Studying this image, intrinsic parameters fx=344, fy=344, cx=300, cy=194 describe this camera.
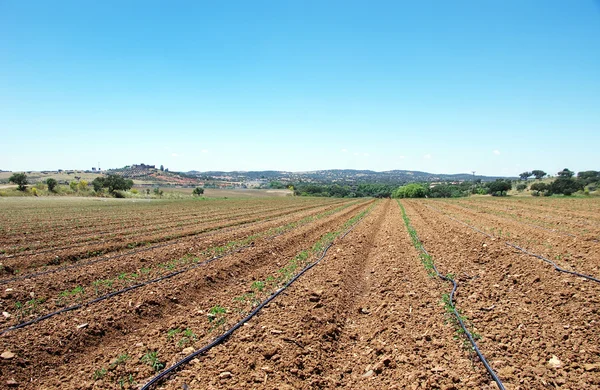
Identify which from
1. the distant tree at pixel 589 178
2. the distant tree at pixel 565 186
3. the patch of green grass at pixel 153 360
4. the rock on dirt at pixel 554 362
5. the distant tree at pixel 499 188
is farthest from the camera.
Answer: the distant tree at pixel 499 188

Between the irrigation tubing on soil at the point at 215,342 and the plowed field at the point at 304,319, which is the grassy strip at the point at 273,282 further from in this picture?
the irrigation tubing on soil at the point at 215,342

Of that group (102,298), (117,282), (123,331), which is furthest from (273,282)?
(117,282)

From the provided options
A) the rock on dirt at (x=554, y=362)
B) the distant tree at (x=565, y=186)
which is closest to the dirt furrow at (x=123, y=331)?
the rock on dirt at (x=554, y=362)

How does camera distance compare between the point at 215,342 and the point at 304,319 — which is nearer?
the point at 215,342

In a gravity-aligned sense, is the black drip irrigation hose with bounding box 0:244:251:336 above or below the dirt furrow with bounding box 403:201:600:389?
below

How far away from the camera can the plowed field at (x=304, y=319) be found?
15.6 feet

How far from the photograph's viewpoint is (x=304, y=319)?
642cm

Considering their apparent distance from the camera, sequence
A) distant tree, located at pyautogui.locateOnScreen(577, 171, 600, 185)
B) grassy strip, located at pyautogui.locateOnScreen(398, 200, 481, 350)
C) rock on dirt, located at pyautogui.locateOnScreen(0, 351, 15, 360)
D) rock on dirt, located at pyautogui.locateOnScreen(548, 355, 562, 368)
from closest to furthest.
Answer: rock on dirt, located at pyautogui.locateOnScreen(548, 355, 562, 368), rock on dirt, located at pyautogui.locateOnScreen(0, 351, 15, 360), grassy strip, located at pyautogui.locateOnScreen(398, 200, 481, 350), distant tree, located at pyautogui.locateOnScreen(577, 171, 600, 185)

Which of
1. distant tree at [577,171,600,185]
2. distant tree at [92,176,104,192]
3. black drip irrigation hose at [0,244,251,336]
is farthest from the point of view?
distant tree at [577,171,600,185]

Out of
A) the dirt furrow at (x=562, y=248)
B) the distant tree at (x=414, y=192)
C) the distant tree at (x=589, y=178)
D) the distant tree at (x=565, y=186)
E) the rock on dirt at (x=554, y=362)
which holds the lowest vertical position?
the distant tree at (x=414, y=192)

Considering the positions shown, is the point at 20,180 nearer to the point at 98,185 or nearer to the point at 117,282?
the point at 98,185

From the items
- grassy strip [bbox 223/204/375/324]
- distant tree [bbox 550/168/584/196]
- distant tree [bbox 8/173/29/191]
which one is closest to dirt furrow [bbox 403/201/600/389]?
grassy strip [bbox 223/204/375/324]

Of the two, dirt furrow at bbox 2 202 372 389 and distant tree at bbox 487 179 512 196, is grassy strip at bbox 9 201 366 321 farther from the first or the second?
distant tree at bbox 487 179 512 196

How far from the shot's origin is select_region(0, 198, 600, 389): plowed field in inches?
187
